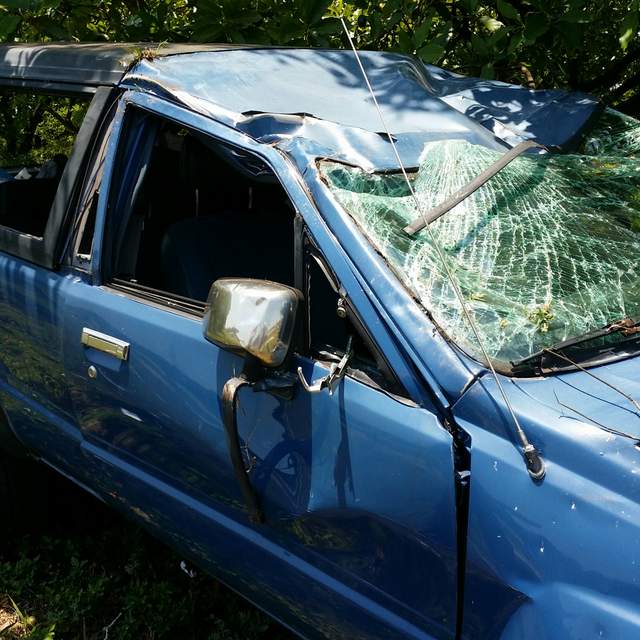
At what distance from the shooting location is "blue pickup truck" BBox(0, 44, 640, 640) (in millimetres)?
1606

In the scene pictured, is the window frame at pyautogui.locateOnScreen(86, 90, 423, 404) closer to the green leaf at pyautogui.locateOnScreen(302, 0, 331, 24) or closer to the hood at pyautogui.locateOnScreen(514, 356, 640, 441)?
the hood at pyautogui.locateOnScreen(514, 356, 640, 441)

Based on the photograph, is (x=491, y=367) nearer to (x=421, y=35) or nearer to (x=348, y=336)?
(x=348, y=336)

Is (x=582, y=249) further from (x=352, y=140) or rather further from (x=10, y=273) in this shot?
(x=10, y=273)

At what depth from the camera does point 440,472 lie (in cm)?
166

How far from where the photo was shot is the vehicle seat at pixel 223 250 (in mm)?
2742

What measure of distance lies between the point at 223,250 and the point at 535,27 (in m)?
1.83

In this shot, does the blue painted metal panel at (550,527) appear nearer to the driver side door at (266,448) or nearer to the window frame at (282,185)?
the driver side door at (266,448)

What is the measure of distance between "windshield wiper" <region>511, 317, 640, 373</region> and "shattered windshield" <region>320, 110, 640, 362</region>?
2 centimetres

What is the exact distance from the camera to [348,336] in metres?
1.99

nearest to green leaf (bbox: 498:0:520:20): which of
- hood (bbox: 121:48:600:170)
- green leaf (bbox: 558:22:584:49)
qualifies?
green leaf (bbox: 558:22:584:49)

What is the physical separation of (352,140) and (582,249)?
642mm

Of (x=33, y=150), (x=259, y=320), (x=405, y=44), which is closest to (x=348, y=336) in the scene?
(x=259, y=320)

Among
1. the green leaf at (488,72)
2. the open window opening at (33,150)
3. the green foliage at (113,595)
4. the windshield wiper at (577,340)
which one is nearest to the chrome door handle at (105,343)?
the open window opening at (33,150)

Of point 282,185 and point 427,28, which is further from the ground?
point 427,28
